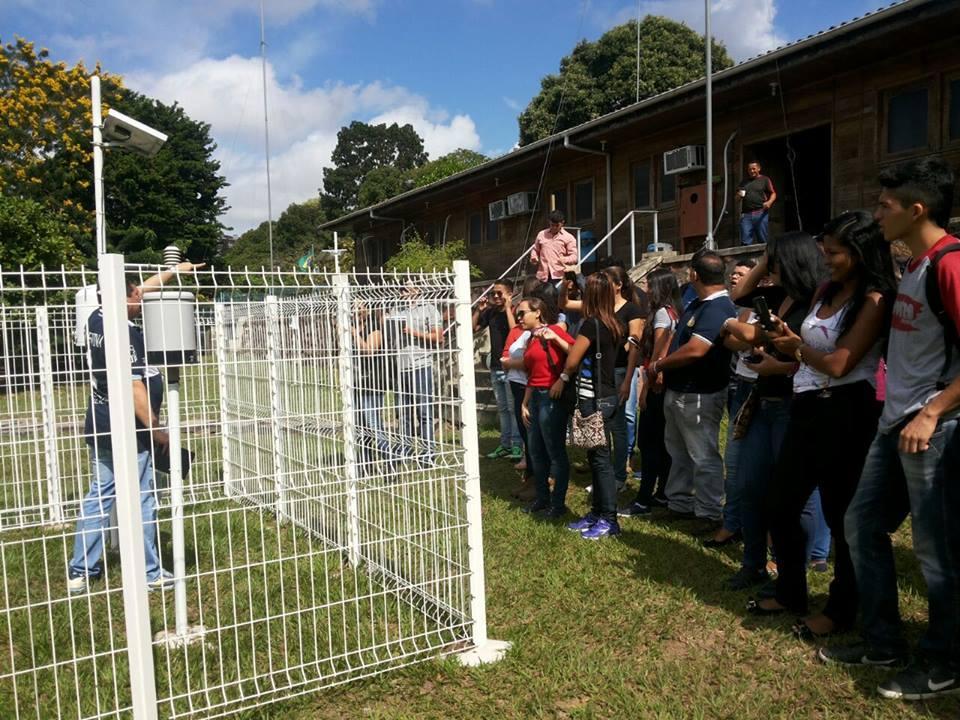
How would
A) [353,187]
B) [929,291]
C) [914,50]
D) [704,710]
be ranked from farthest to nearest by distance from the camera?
[353,187] < [914,50] < [704,710] < [929,291]

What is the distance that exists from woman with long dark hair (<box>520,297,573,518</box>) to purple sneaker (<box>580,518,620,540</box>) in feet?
1.56

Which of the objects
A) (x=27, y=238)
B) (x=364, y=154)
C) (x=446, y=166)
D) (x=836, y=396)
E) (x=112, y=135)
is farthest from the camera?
(x=364, y=154)

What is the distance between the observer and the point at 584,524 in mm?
5156

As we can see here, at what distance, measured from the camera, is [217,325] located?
10.6ft

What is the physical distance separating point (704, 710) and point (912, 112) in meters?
8.71

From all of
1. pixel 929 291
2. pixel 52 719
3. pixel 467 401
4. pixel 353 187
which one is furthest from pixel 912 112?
pixel 353 187

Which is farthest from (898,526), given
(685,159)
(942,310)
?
(685,159)

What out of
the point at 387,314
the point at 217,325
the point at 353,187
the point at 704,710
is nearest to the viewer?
the point at 704,710

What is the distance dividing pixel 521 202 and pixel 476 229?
290 cm

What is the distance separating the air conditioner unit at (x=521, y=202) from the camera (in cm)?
1540

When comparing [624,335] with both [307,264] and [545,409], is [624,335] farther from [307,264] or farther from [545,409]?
[307,264]

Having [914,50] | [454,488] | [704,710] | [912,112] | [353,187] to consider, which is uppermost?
[353,187]

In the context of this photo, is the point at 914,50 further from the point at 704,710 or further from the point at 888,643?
the point at 704,710

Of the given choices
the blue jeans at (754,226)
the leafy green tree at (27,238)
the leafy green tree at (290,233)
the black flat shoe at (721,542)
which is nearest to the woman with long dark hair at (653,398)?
the black flat shoe at (721,542)
